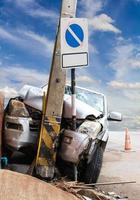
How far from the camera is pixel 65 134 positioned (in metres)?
6.81

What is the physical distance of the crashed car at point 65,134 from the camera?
22.1ft

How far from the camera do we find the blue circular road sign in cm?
647

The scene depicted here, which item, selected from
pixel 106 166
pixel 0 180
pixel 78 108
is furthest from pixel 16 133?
pixel 106 166

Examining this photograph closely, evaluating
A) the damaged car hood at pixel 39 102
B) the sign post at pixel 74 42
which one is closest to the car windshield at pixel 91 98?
the damaged car hood at pixel 39 102

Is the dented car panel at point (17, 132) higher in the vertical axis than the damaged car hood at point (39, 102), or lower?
lower

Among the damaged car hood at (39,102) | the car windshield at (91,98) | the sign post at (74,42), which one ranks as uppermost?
the sign post at (74,42)

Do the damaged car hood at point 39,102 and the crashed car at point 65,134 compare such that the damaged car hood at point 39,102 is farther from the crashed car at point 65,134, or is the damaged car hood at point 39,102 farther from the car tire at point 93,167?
the car tire at point 93,167

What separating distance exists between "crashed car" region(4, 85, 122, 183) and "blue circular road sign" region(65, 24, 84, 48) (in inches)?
40.0

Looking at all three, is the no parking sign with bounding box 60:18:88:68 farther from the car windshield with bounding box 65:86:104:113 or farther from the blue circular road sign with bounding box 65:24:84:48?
the car windshield with bounding box 65:86:104:113

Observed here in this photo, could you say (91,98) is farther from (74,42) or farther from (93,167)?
(74,42)

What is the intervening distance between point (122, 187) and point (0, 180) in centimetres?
408

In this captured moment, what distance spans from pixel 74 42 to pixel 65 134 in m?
1.38

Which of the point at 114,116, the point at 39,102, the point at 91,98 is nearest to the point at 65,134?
the point at 39,102

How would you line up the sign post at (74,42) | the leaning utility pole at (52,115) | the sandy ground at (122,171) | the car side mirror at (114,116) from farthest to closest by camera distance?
the car side mirror at (114,116), the sandy ground at (122,171), the leaning utility pole at (52,115), the sign post at (74,42)
